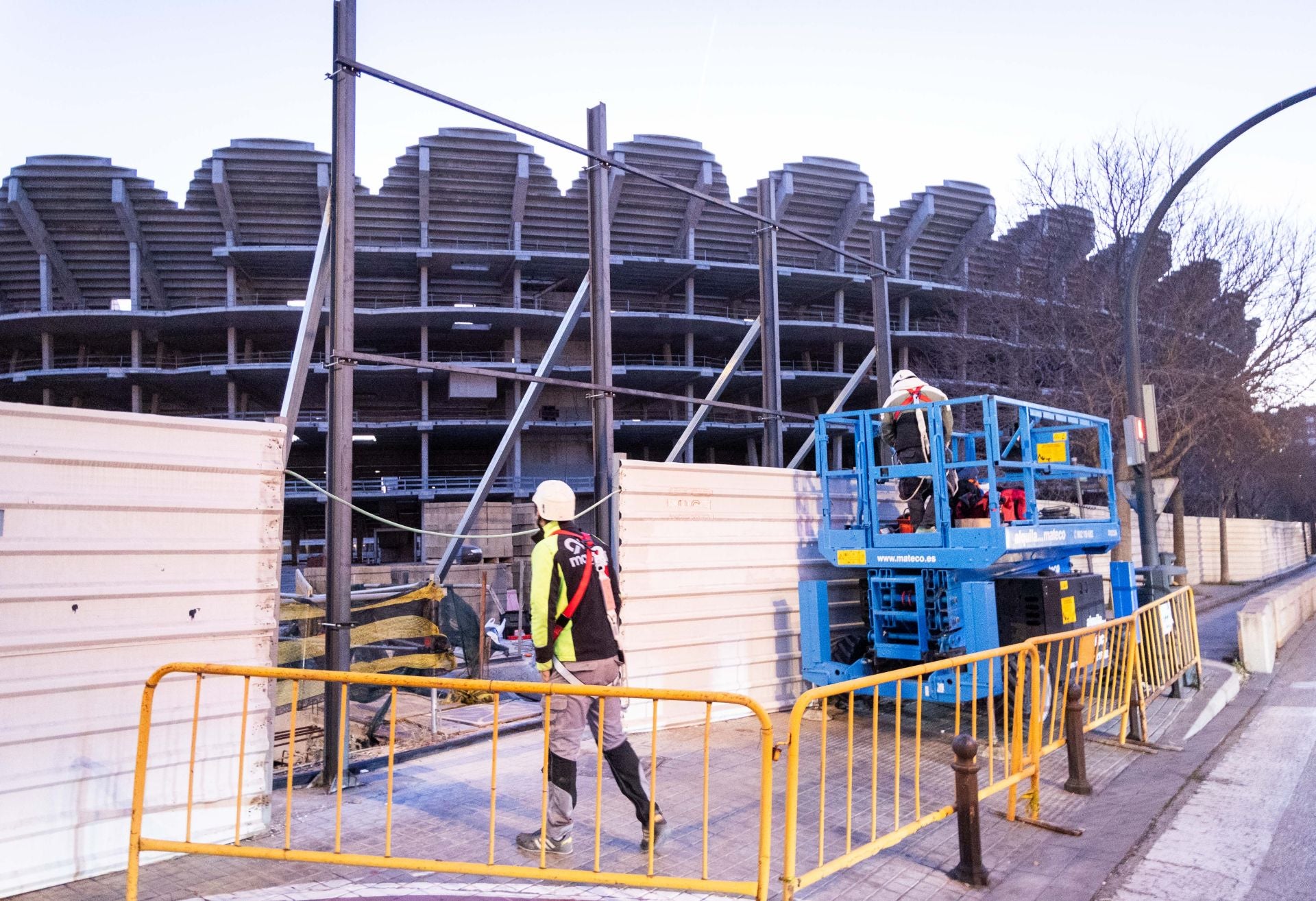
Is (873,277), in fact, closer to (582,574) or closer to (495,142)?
(582,574)

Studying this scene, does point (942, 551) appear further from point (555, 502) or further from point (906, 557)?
point (555, 502)

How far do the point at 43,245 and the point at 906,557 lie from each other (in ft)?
145

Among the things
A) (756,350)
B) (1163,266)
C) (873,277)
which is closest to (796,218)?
(756,350)

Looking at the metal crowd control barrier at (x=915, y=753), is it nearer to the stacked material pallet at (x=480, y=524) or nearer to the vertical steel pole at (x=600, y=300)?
the vertical steel pole at (x=600, y=300)

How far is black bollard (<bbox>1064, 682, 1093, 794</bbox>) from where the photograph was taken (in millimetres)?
5766

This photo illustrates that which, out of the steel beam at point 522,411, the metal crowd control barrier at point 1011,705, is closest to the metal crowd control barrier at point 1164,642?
the metal crowd control barrier at point 1011,705

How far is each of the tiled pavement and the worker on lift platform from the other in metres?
2.00

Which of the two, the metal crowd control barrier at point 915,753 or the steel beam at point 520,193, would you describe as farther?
the steel beam at point 520,193

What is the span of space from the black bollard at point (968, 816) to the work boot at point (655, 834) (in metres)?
1.53

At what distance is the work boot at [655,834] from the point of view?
15.0ft

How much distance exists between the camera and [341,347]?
20.2ft

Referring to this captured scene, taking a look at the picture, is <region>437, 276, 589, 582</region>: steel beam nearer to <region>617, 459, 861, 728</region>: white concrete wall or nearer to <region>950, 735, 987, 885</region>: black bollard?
<region>617, 459, 861, 728</region>: white concrete wall

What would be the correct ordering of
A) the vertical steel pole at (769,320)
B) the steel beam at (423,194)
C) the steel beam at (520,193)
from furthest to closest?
the steel beam at (520,193), the steel beam at (423,194), the vertical steel pole at (769,320)

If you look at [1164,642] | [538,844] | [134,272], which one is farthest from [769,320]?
[134,272]
